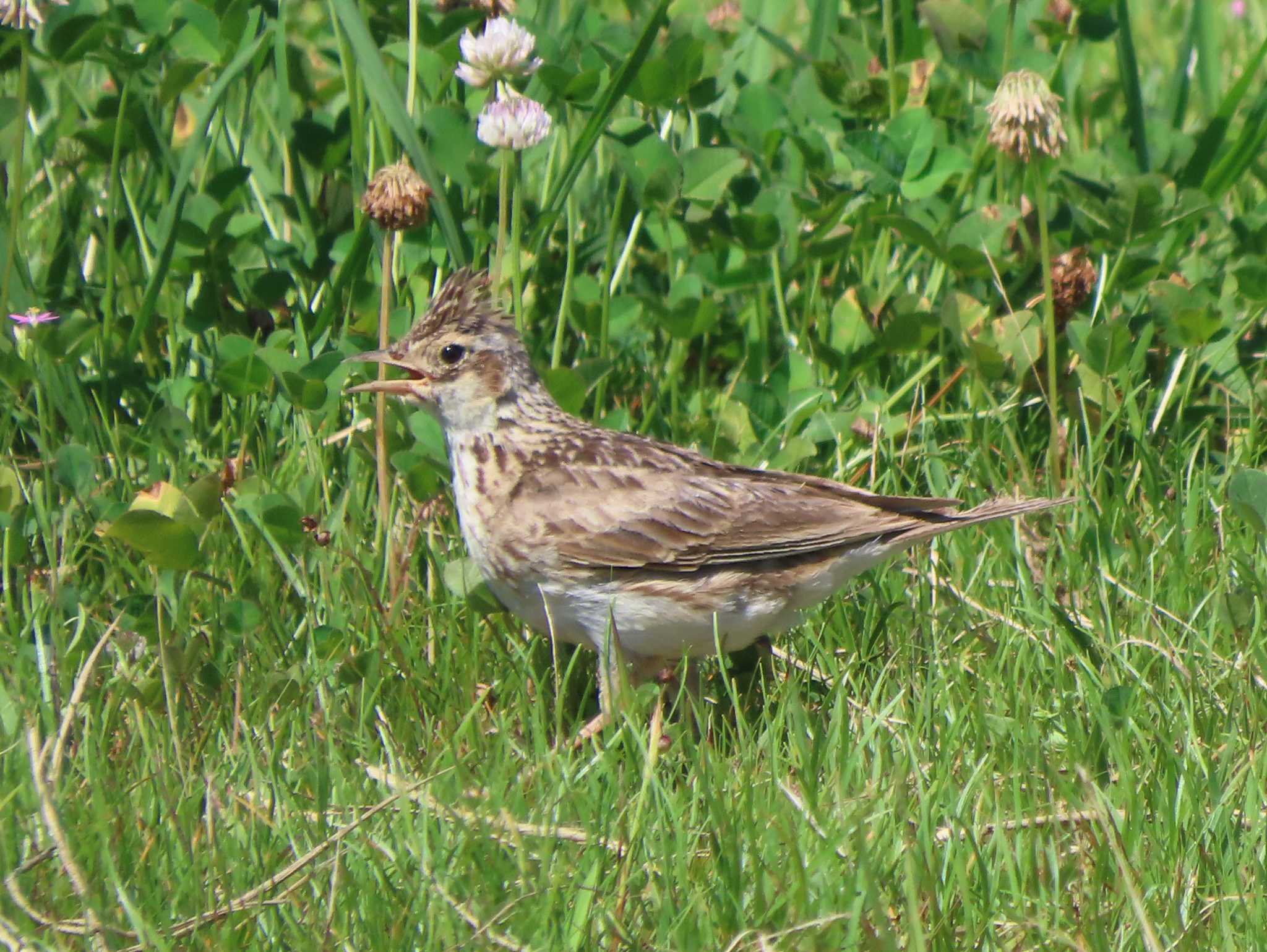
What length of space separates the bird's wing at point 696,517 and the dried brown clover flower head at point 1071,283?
1.33 m

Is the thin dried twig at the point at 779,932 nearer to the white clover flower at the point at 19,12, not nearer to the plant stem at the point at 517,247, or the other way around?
the plant stem at the point at 517,247

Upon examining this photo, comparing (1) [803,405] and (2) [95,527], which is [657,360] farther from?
(2) [95,527]

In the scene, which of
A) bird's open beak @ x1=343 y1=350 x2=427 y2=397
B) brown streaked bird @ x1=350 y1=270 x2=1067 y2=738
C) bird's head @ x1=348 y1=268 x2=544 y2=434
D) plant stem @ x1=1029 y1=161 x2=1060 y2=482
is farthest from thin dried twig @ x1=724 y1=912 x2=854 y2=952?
plant stem @ x1=1029 y1=161 x2=1060 y2=482

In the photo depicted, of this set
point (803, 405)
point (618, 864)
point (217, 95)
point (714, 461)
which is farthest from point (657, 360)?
point (618, 864)

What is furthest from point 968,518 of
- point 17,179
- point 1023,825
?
point 17,179

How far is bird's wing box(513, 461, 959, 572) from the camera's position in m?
4.32

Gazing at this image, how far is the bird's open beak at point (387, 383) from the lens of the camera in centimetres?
441

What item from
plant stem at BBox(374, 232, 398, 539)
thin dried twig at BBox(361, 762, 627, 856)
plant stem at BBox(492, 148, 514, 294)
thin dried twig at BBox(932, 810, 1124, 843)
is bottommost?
thin dried twig at BBox(932, 810, 1124, 843)

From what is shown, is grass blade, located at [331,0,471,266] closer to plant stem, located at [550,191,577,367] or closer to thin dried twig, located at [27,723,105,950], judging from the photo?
plant stem, located at [550,191,577,367]

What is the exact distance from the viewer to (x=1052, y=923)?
322cm

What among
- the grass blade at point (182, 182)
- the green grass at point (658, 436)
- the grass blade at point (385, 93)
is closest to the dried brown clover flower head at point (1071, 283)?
the green grass at point (658, 436)

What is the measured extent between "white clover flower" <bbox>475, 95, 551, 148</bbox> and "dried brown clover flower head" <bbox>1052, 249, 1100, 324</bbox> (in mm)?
1870

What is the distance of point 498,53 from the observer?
4.63 m

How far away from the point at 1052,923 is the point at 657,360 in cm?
301
